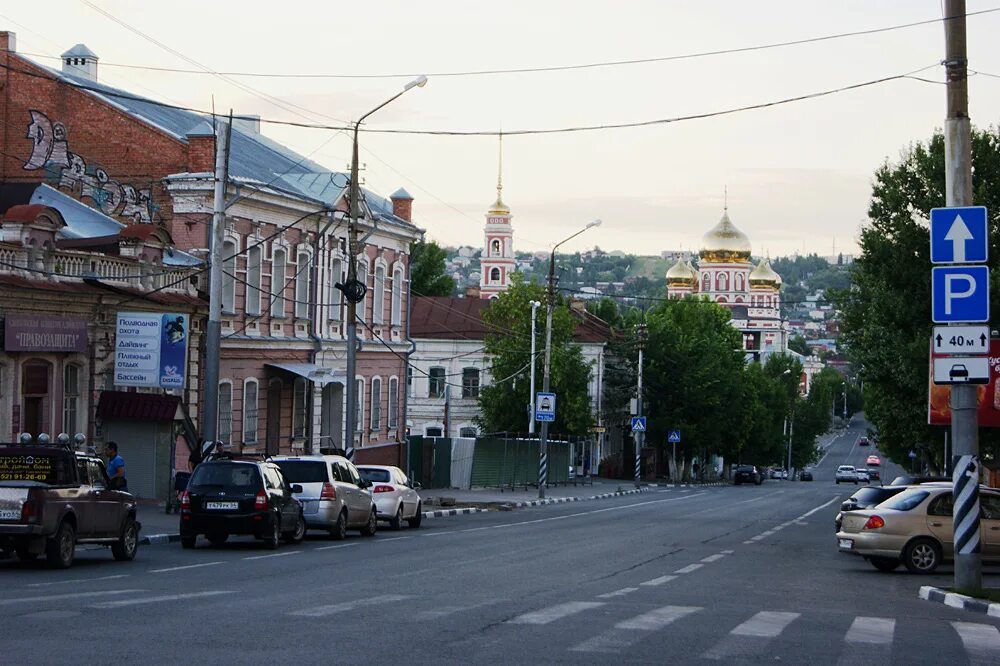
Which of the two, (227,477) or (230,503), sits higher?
(227,477)

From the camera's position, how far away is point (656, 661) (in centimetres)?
1172

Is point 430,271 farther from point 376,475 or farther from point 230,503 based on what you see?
point 230,503

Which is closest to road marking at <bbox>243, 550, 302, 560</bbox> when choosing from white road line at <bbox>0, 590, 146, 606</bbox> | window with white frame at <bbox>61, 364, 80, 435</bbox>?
white road line at <bbox>0, 590, 146, 606</bbox>

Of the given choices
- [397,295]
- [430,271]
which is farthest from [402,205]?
[430,271]

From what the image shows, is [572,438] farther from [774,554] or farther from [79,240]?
[774,554]

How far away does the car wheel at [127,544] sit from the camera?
2212 centimetres

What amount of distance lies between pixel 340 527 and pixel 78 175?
18.5m

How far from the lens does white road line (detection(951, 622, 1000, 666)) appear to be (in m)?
12.7

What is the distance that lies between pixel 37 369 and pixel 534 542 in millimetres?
11824

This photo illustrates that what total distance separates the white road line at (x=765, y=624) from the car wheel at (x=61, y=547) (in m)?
9.60

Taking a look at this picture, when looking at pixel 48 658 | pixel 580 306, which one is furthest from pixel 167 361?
pixel 580 306

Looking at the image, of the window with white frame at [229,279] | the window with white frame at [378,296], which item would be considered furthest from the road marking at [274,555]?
the window with white frame at [378,296]

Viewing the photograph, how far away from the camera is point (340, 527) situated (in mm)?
29469

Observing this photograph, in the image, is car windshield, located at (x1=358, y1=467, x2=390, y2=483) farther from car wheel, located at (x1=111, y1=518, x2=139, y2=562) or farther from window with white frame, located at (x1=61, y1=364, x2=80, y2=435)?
car wheel, located at (x1=111, y1=518, x2=139, y2=562)
